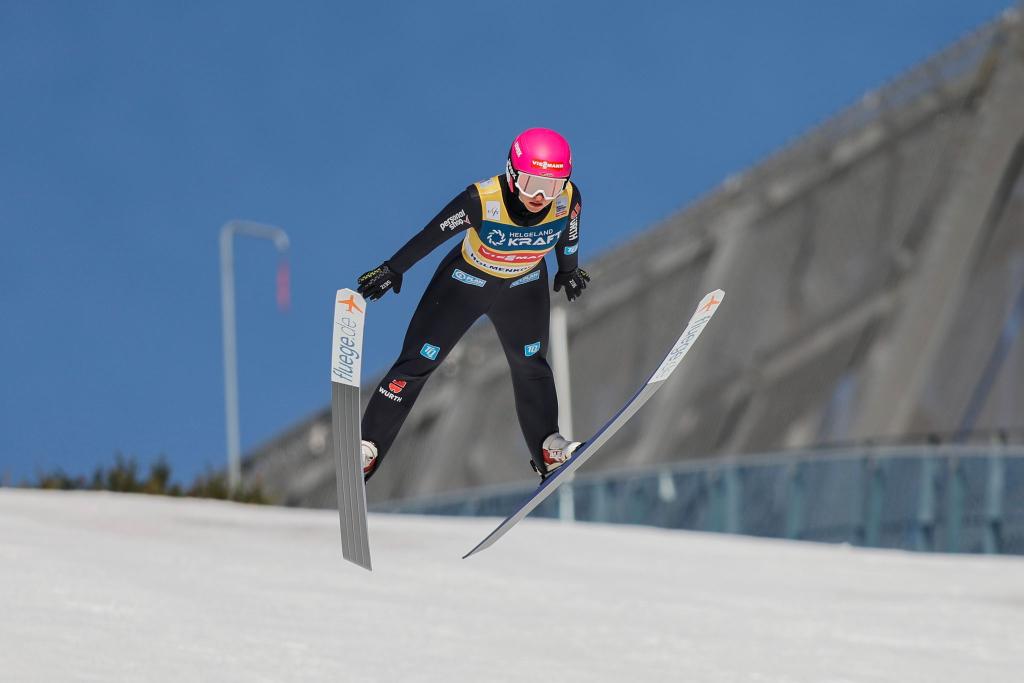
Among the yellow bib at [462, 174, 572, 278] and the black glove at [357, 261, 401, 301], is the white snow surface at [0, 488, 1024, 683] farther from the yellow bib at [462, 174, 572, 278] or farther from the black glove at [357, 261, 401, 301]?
the yellow bib at [462, 174, 572, 278]

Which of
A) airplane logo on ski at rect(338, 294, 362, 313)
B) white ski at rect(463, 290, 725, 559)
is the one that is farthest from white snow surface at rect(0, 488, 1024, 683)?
airplane logo on ski at rect(338, 294, 362, 313)

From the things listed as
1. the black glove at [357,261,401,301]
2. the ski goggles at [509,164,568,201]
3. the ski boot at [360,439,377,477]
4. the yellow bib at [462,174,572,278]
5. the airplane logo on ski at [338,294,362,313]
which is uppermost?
the ski goggles at [509,164,568,201]

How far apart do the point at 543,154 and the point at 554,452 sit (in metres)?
1.09

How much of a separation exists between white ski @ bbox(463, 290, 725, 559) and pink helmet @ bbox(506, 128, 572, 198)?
84 cm

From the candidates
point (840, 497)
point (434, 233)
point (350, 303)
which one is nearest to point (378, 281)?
point (350, 303)

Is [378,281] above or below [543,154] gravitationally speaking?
below

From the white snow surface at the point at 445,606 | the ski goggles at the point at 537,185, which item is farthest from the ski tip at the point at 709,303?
the white snow surface at the point at 445,606

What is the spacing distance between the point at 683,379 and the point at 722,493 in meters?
14.6

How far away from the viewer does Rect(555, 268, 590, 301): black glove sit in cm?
514

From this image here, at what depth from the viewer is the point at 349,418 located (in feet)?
15.9

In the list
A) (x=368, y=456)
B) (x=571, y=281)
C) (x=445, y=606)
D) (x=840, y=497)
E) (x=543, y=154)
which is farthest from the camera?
(x=840, y=497)

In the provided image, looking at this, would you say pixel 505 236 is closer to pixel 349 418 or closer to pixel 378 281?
pixel 378 281

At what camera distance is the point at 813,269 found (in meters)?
39.4

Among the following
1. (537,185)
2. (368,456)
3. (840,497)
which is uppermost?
(840,497)
